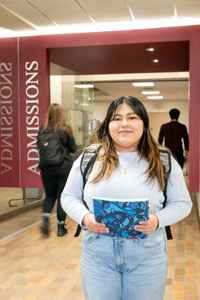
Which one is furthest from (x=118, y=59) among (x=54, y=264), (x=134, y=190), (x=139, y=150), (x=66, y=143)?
(x=134, y=190)

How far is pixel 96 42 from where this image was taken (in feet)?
15.6

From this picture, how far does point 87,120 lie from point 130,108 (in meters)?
5.47

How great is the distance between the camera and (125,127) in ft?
4.62

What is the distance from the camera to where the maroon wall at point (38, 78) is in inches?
180

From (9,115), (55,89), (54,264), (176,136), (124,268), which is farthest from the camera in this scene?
(55,89)

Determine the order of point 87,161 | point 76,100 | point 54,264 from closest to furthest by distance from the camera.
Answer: point 87,161, point 54,264, point 76,100

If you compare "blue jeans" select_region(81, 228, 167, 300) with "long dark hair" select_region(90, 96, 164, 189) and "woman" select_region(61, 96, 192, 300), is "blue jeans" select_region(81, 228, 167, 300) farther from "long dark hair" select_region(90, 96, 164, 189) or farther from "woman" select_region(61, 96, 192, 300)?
"long dark hair" select_region(90, 96, 164, 189)

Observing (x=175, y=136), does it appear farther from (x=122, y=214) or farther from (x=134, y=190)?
(x=122, y=214)

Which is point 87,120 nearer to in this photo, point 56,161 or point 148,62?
point 148,62

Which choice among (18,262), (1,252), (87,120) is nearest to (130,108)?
(18,262)

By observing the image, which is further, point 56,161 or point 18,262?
point 56,161

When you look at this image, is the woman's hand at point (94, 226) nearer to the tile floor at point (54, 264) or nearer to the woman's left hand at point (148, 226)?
the woman's left hand at point (148, 226)

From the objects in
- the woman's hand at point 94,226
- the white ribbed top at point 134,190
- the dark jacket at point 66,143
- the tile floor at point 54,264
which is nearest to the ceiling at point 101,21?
the dark jacket at point 66,143

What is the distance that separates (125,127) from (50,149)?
2632mm
